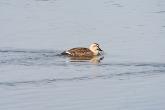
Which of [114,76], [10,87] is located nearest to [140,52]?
[114,76]

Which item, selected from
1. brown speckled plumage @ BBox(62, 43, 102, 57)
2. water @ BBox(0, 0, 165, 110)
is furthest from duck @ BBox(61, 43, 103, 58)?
water @ BBox(0, 0, 165, 110)

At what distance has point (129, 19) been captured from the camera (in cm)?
2909

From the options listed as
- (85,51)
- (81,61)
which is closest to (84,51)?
(85,51)

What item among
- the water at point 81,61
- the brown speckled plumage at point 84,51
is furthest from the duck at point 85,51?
the water at point 81,61

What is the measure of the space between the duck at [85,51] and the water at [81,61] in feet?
1.05

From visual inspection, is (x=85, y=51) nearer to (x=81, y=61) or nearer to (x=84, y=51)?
(x=84, y=51)

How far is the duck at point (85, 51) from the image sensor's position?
74.9 ft

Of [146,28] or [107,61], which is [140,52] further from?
[146,28]

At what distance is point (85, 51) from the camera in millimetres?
23516

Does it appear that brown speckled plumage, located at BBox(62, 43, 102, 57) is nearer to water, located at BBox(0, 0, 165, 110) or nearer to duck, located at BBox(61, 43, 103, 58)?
duck, located at BBox(61, 43, 103, 58)

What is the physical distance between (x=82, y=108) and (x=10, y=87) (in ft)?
8.47

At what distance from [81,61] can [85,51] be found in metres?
0.96

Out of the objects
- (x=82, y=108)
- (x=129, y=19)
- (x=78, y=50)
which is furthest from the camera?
(x=129, y=19)

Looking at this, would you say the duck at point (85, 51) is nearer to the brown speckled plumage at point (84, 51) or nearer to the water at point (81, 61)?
the brown speckled plumage at point (84, 51)
